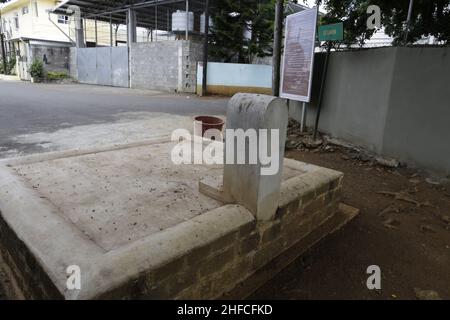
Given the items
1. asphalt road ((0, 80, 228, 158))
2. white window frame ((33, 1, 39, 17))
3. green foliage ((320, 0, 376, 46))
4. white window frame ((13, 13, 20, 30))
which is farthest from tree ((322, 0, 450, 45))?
white window frame ((13, 13, 20, 30))

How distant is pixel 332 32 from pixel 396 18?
252 centimetres

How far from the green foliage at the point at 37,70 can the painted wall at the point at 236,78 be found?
10.3m

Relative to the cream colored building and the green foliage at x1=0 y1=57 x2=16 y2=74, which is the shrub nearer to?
the cream colored building

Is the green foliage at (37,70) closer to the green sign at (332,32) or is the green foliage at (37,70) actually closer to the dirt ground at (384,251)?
the green sign at (332,32)

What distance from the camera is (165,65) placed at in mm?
15195

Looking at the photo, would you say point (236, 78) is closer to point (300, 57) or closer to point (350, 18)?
point (350, 18)

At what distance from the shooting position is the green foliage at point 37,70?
18130mm

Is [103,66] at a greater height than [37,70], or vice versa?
[103,66]

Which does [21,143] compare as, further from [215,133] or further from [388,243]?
[388,243]

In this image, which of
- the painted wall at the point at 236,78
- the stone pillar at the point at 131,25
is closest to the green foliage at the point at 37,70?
the stone pillar at the point at 131,25

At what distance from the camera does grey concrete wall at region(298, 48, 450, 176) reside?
3922mm

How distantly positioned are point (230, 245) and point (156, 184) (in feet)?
3.15

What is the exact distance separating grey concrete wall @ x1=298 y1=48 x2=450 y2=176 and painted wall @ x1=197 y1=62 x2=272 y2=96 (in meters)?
8.28

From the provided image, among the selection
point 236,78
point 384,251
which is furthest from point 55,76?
point 384,251
